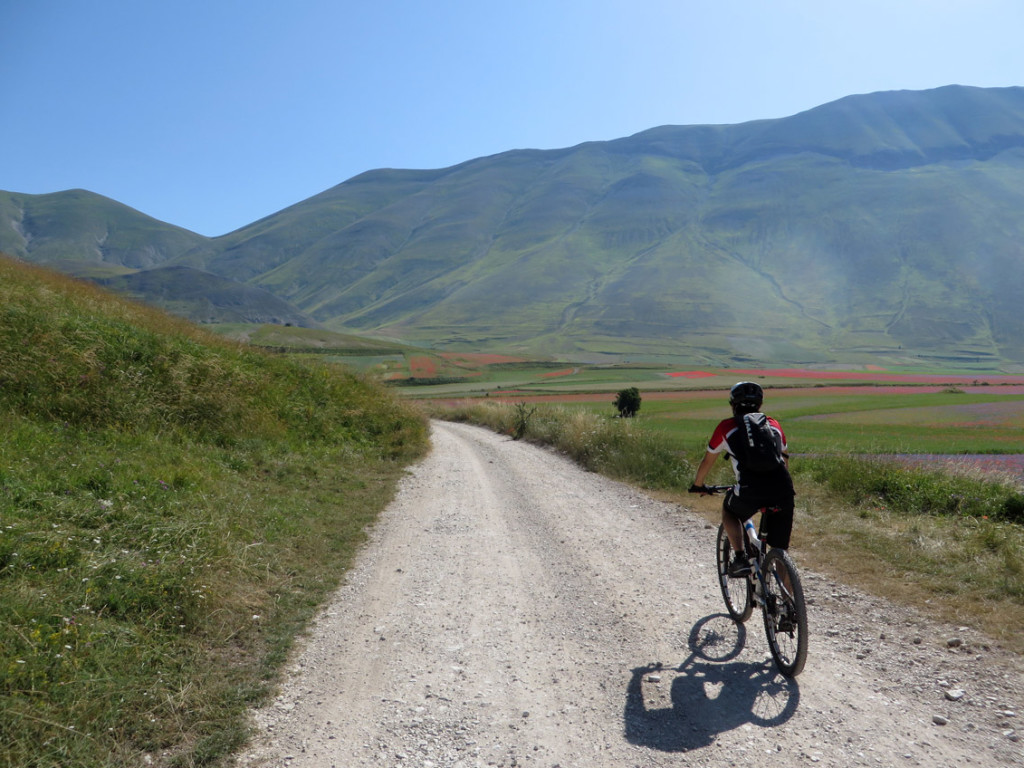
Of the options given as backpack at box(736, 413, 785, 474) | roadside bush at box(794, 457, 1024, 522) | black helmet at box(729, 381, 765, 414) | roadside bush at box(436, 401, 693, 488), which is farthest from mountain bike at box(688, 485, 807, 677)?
roadside bush at box(436, 401, 693, 488)

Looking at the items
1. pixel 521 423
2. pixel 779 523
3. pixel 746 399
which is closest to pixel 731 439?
pixel 746 399

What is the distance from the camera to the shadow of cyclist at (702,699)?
4328 mm

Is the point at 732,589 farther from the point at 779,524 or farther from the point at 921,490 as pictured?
the point at 921,490

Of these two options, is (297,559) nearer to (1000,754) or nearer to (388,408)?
(1000,754)

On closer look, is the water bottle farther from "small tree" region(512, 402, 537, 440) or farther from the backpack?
"small tree" region(512, 402, 537, 440)

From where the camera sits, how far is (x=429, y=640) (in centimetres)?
588

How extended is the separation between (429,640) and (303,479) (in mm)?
7451

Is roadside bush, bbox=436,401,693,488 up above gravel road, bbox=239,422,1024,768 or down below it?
below

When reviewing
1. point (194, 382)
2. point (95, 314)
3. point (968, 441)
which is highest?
point (95, 314)

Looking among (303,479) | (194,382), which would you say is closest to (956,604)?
(303,479)

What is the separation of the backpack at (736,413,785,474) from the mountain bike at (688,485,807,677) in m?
0.46

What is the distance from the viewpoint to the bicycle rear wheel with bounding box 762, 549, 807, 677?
4910 mm

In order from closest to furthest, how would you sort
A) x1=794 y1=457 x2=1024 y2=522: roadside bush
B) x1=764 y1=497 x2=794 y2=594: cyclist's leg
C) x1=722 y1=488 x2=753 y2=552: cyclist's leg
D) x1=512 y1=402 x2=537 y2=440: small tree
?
x1=764 y1=497 x2=794 y2=594: cyclist's leg → x1=722 y1=488 x2=753 y2=552: cyclist's leg → x1=794 y1=457 x2=1024 y2=522: roadside bush → x1=512 y1=402 x2=537 y2=440: small tree

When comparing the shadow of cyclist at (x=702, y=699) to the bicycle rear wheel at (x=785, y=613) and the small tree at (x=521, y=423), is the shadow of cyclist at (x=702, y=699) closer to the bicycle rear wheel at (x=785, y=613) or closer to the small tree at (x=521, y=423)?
the bicycle rear wheel at (x=785, y=613)
